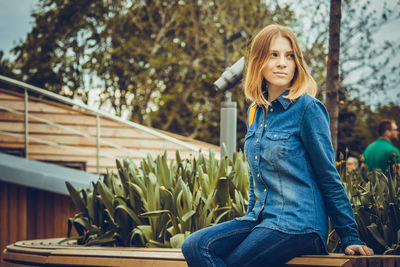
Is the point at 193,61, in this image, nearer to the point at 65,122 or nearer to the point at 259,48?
the point at 65,122

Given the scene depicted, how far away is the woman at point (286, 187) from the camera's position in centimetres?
193

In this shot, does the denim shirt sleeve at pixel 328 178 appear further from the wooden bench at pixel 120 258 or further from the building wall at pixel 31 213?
the building wall at pixel 31 213

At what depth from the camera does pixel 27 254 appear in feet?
9.71

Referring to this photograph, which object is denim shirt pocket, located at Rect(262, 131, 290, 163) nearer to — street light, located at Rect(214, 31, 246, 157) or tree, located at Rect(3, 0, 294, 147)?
street light, located at Rect(214, 31, 246, 157)

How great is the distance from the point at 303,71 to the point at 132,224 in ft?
5.39

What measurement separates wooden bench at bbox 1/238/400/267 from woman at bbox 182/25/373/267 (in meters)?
0.04

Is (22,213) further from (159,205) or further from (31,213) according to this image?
(159,205)

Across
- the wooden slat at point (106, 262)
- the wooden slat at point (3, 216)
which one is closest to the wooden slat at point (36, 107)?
the wooden slat at point (3, 216)

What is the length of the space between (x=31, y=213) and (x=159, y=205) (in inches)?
117

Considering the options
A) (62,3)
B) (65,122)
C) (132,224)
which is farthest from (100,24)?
(132,224)

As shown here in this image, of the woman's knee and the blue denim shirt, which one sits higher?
the blue denim shirt

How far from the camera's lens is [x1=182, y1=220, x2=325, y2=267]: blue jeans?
6.32 feet

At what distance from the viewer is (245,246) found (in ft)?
6.46

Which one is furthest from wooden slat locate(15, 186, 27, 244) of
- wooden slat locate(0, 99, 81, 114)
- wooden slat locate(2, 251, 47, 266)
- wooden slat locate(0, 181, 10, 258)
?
wooden slat locate(2, 251, 47, 266)
